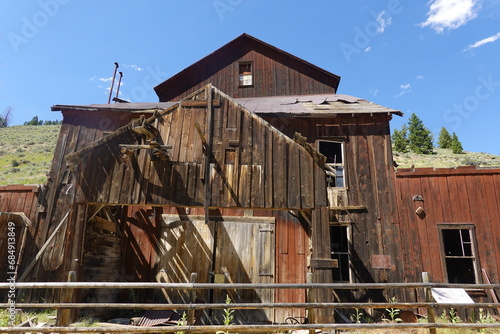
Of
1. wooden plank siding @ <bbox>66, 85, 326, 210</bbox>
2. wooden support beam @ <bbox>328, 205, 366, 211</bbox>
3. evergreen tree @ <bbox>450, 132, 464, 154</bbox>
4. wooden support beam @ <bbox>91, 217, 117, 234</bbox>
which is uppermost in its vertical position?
evergreen tree @ <bbox>450, 132, 464, 154</bbox>

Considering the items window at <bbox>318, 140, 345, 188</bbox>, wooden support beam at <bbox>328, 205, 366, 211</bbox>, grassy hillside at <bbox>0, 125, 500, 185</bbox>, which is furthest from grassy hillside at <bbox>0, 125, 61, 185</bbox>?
wooden support beam at <bbox>328, 205, 366, 211</bbox>

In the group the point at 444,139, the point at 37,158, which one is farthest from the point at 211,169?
the point at 444,139

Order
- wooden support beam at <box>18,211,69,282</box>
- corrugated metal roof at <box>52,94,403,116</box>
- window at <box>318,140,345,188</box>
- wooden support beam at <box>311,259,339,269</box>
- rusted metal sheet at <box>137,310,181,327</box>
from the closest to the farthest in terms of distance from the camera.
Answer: wooden support beam at <box>311,259,339,269</box> < rusted metal sheet at <box>137,310,181,327</box> < wooden support beam at <box>18,211,69,282</box> < window at <box>318,140,345,188</box> < corrugated metal roof at <box>52,94,403,116</box>

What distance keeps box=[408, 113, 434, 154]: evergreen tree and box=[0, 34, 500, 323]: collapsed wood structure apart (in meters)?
37.4

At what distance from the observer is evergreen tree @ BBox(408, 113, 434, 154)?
43.2m

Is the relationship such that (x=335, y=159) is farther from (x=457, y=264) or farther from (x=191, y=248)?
(x=457, y=264)

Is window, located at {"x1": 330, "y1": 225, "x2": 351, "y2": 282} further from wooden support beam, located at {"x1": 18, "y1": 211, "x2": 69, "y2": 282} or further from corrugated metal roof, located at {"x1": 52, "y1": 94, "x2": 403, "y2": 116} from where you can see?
wooden support beam, located at {"x1": 18, "y1": 211, "x2": 69, "y2": 282}

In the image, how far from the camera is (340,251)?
988 cm

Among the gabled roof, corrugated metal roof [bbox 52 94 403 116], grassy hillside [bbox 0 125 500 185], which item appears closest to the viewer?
corrugated metal roof [bbox 52 94 403 116]

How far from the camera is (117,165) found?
296 inches

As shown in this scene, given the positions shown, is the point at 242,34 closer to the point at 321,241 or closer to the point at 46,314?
the point at 321,241

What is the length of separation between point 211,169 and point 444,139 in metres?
52.3

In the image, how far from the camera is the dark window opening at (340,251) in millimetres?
9625

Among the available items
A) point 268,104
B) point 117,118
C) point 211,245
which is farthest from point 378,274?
point 117,118
